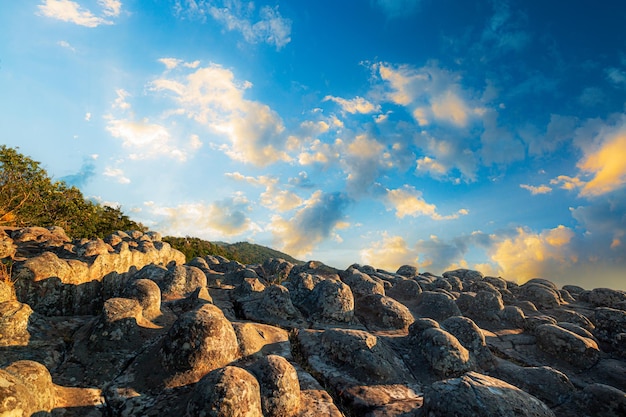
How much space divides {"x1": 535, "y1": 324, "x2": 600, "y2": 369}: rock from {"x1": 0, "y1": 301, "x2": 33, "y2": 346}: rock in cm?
1863

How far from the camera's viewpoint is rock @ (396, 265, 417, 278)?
1278 inches

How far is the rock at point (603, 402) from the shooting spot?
8.48 metres

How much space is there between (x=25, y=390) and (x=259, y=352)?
532cm

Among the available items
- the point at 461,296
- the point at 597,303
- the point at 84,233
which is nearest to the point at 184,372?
the point at 461,296

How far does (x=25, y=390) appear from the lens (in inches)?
227

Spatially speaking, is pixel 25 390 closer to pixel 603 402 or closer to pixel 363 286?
pixel 603 402

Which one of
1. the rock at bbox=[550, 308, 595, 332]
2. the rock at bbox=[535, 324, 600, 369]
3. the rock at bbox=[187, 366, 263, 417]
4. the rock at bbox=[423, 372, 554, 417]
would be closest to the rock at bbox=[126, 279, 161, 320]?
the rock at bbox=[187, 366, 263, 417]

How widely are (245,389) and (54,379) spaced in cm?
476

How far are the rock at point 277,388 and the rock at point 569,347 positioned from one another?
40.7ft

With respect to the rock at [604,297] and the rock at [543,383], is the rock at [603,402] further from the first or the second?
the rock at [604,297]

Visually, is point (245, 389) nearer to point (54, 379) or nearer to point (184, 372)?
point (184, 372)

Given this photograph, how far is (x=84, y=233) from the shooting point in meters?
40.4

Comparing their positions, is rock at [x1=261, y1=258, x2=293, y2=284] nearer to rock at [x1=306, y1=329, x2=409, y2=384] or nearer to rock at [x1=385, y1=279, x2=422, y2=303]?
rock at [x1=385, y1=279, x2=422, y2=303]

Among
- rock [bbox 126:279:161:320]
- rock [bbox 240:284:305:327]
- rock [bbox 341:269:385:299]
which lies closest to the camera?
rock [bbox 126:279:161:320]
